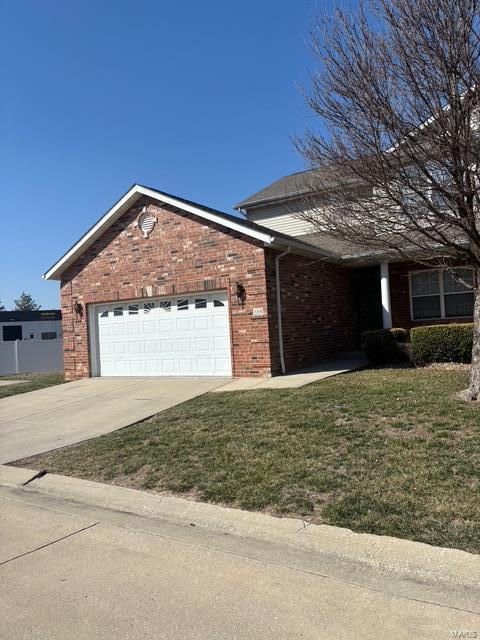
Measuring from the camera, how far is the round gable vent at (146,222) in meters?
14.7

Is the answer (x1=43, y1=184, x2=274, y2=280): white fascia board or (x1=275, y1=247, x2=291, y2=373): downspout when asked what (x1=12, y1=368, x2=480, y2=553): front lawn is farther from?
(x1=43, y1=184, x2=274, y2=280): white fascia board

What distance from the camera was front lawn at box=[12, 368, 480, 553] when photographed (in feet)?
16.1

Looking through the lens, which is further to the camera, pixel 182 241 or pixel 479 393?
pixel 182 241

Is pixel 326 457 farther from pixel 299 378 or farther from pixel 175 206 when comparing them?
pixel 175 206

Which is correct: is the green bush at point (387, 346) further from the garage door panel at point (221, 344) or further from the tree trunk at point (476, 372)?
the tree trunk at point (476, 372)

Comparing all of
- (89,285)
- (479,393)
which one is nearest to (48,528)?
(479,393)

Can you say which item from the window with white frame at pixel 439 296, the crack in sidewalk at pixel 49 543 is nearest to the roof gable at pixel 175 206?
the window with white frame at pixel 439 296

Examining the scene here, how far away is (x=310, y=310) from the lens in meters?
14.7

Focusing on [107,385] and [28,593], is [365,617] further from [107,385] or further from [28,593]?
[107,385]

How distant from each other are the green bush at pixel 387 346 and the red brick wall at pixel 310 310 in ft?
5.13

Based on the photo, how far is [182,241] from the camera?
14.1 m

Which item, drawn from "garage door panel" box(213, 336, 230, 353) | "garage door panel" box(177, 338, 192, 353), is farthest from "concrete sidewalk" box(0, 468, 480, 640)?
"garage door panel" box(177, 338, 192, 353)

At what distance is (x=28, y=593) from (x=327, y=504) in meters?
2.66

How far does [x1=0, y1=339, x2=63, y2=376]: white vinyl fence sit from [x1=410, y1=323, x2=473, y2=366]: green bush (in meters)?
20.2
